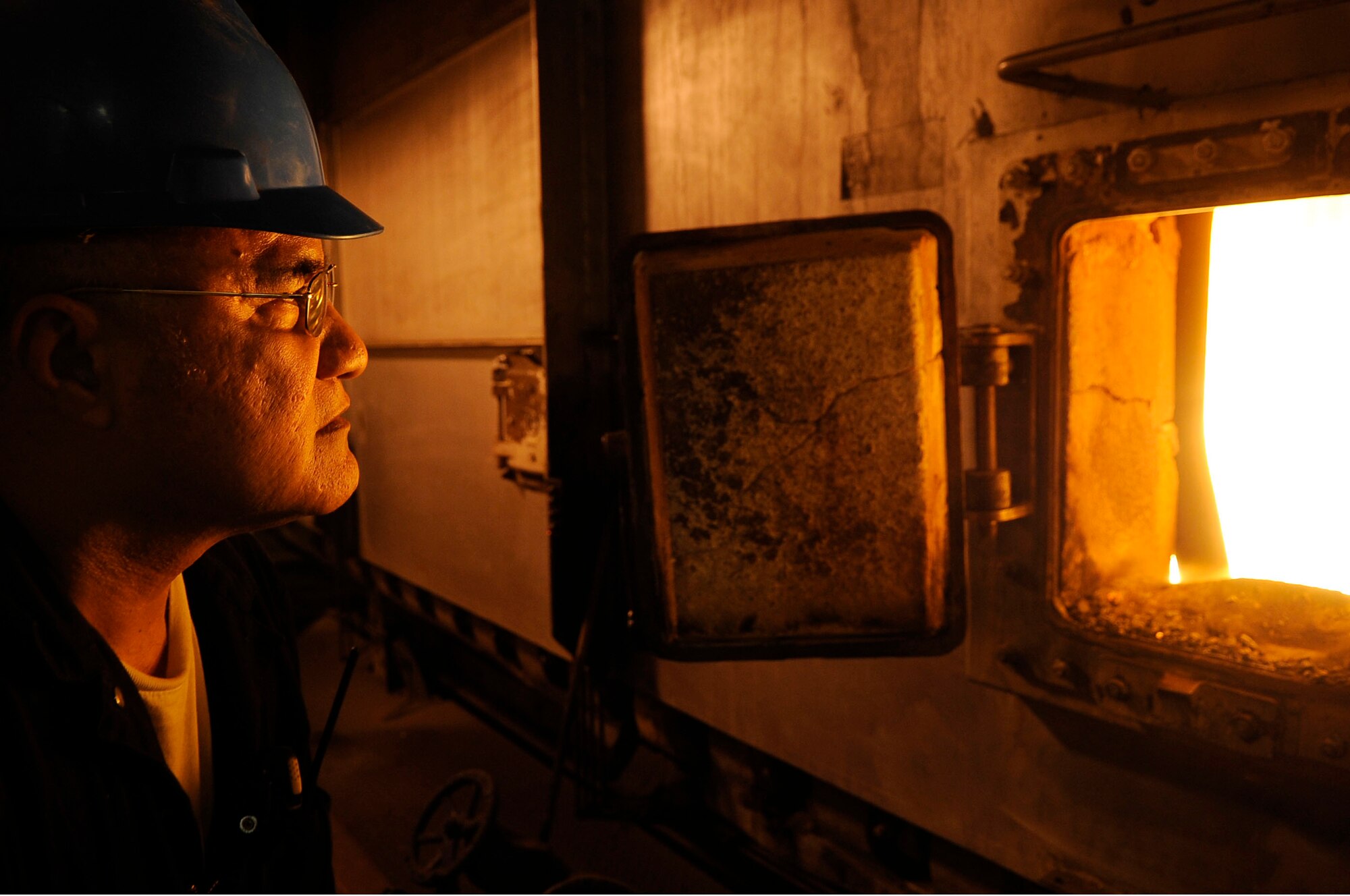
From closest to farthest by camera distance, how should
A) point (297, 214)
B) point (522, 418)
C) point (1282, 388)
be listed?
point (297, 214)
point (1282, 388)
point (522, 418)

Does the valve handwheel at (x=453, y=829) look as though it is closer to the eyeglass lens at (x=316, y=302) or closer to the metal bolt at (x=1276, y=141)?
the eyeglass lens at (x=316, y=302)

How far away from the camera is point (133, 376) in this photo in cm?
110

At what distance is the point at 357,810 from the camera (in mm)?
3781

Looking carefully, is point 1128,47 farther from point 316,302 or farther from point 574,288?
point 574,288

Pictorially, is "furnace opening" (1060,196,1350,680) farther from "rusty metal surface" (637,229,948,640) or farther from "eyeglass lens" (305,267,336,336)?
"eyeglass lens" (305,267,336,336)

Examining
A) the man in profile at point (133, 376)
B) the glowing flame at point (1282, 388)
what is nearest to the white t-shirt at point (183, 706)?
the man in profile at point (133, 376)

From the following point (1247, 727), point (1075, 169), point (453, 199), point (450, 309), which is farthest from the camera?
point (450, 309)

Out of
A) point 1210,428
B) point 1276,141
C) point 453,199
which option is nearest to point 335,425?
point 1276,141

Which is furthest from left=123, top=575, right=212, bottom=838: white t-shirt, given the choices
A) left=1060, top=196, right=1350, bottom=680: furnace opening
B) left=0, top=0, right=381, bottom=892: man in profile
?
left=1060, top=196, right=1350, bottom=680: furnace opening

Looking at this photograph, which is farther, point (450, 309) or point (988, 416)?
point (450, 309)

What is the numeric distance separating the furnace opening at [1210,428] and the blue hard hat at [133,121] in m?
1.53

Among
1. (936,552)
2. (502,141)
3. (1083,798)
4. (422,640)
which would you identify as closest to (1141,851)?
(1083,798)

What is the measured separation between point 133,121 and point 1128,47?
5.14 ft

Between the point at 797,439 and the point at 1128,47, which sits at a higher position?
the point at 1128,47
